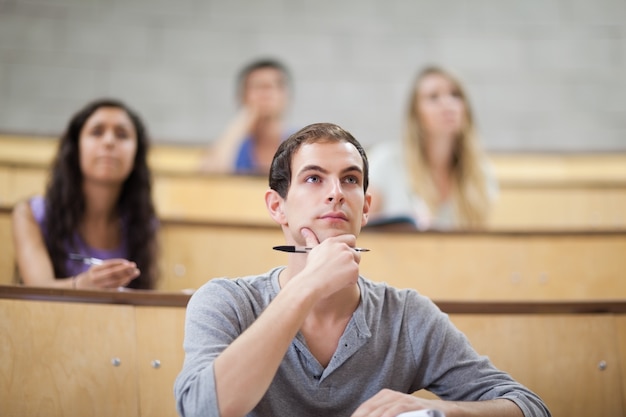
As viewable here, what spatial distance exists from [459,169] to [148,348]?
4.39 ft

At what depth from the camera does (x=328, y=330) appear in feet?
3.22

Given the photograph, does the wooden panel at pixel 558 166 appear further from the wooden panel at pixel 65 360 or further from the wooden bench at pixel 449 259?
the wooden panel at pixel 65 360

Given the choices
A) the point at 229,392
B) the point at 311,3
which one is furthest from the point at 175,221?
the point at 311,3

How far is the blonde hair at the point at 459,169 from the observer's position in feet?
7.10

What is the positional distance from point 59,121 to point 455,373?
2319mm

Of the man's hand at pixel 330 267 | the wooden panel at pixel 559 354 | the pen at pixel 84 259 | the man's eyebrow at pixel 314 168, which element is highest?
Answer: the man's eyebrow at pixel 314 168

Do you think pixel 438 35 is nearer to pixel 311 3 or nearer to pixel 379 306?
pixel 311 3

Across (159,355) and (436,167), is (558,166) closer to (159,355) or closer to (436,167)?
(436,167)

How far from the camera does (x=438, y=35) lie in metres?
3.18

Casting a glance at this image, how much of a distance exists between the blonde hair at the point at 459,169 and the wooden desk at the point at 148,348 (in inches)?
37.6

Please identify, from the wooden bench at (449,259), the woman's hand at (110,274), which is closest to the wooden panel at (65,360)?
the woman's hand at (110,274)

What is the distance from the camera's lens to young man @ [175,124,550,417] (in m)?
0.85

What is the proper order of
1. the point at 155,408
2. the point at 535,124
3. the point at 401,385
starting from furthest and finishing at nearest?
the point at 535,124 → the point at 155,408 → the point at 401,385

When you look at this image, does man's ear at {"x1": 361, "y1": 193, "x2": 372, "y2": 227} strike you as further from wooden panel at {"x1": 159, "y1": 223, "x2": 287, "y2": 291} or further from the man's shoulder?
wooden panel at {"x1": 159, "y1": 223, "x2": 287, "y2": 291}
